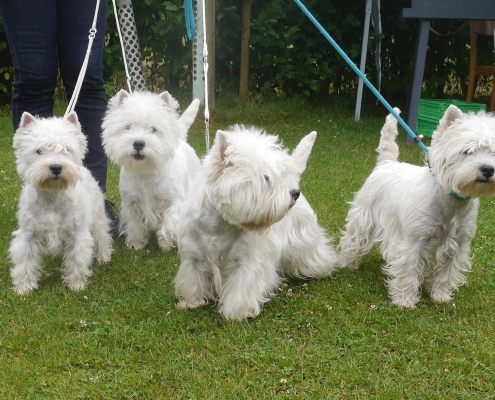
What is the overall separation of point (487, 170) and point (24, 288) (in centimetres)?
293

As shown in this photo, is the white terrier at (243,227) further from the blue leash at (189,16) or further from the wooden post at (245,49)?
the wooden post at (245,49)

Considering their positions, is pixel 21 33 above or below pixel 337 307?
above

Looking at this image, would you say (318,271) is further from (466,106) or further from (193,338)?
(466,106)

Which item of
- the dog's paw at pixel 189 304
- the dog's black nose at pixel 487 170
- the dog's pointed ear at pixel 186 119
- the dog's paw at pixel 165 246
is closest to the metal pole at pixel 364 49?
the dog's pointed ear at pixel 186 119

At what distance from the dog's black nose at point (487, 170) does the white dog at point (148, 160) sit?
228cm

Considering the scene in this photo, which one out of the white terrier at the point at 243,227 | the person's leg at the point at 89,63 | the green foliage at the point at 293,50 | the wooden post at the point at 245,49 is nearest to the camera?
the white terrier at the point at 243,227

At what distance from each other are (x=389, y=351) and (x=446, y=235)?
2.73ft

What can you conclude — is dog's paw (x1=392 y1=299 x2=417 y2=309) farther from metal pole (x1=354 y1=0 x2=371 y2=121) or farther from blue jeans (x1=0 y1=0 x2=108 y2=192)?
metal pole (x1=354 y1=0 x2=371 y2=121)

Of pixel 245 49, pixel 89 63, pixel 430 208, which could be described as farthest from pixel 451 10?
pixel 89 63

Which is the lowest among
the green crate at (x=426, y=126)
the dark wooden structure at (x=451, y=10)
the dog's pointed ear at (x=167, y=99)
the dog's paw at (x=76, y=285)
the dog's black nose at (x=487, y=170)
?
the dog's paw at (x=76, y=285)

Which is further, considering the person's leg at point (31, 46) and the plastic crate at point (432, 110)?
the plastic crate at point (432, 110)

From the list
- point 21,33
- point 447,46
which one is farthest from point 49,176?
point 447,46

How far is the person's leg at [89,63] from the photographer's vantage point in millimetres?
4293

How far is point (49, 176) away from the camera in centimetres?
368
